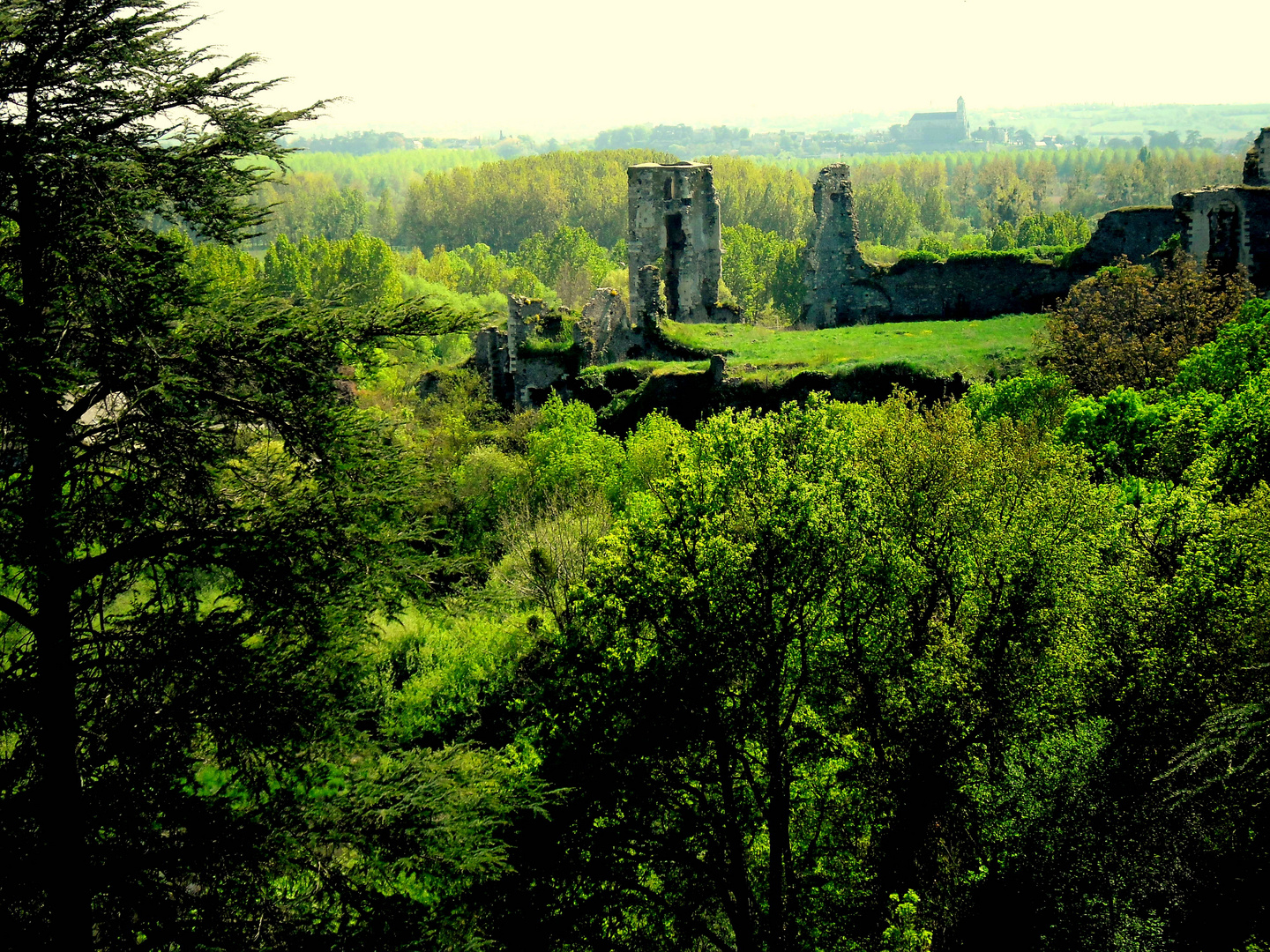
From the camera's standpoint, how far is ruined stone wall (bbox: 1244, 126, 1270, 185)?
31.7 meters

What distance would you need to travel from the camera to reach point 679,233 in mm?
41719

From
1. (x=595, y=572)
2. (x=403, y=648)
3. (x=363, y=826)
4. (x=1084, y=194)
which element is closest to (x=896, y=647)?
(x=595, y=572)

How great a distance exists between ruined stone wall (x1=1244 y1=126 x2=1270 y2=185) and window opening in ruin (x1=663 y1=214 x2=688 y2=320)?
19720mm

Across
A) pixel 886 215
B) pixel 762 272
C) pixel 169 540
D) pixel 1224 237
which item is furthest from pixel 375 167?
pixel 169 540

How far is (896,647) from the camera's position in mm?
14000

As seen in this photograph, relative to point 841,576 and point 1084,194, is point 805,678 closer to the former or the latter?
point 841,576

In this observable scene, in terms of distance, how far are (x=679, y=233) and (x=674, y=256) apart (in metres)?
0.94

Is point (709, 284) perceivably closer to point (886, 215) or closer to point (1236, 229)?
point (1236, 229)

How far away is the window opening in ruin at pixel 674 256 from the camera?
41.7 meters

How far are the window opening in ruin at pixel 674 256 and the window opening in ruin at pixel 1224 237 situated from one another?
63.1 feet

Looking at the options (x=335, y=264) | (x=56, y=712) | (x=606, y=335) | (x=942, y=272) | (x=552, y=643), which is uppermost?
(x=335, y=264)

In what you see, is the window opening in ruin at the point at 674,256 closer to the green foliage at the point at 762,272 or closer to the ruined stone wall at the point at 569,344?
the ruined stone wall at the point at 569,344

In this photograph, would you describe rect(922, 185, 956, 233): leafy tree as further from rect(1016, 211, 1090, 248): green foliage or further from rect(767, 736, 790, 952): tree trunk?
rect(767, 736, 790, 952): tree trunk

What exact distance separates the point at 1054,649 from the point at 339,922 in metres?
Result: 9.64
